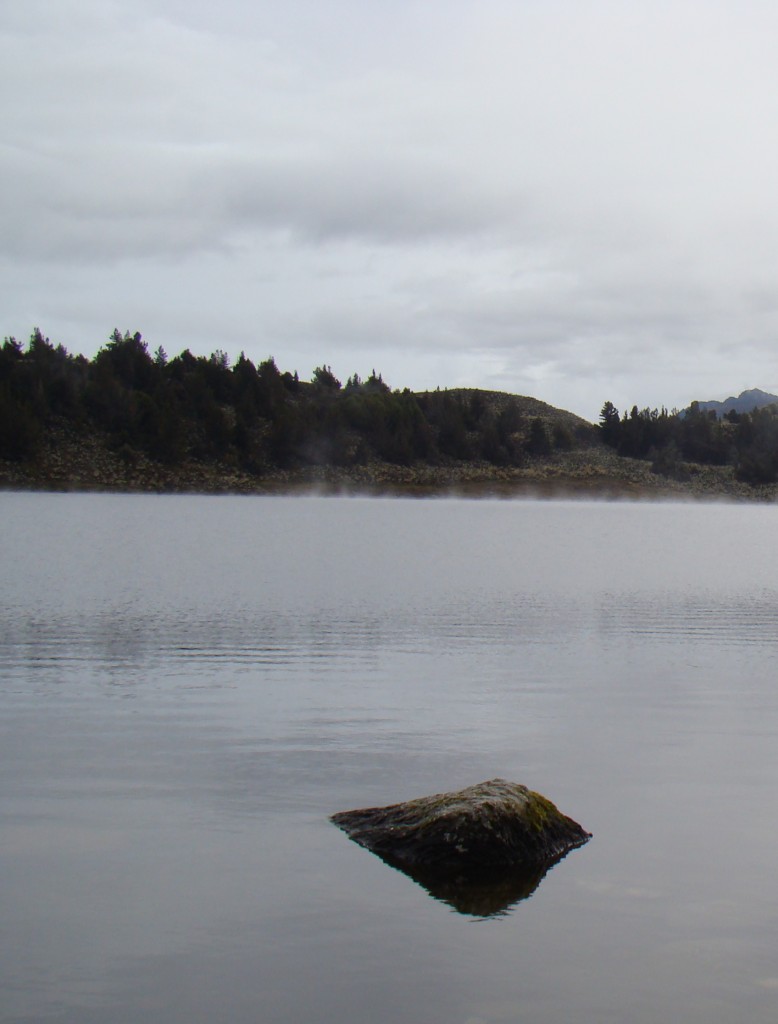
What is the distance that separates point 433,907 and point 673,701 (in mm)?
10567

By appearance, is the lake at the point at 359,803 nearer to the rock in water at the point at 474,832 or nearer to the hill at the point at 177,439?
the rock in water at the point at 474,832

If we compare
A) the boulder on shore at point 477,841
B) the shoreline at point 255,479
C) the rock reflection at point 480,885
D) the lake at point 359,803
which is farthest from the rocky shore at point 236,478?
the rock reflection at point 480,885

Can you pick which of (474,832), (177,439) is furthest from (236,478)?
(474,832)

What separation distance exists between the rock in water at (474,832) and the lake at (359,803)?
0.30m

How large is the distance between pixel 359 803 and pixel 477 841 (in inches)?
96.2

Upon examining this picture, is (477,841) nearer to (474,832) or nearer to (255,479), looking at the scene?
(474,832)

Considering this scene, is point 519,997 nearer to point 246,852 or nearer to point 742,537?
point 246,852

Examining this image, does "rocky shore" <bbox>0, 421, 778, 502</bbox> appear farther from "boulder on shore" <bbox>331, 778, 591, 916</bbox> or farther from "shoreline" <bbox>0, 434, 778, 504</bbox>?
"boulder on shore" <bbox>331, 778, 591, 916</bbox>

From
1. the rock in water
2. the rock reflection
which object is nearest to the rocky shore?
the rock in water

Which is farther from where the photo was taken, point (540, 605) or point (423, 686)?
point (540, 605)

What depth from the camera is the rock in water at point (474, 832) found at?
10852 mm

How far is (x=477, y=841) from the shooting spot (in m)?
10.9

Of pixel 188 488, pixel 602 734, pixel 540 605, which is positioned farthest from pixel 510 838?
pixel 188 488

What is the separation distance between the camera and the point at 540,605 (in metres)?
35.5
